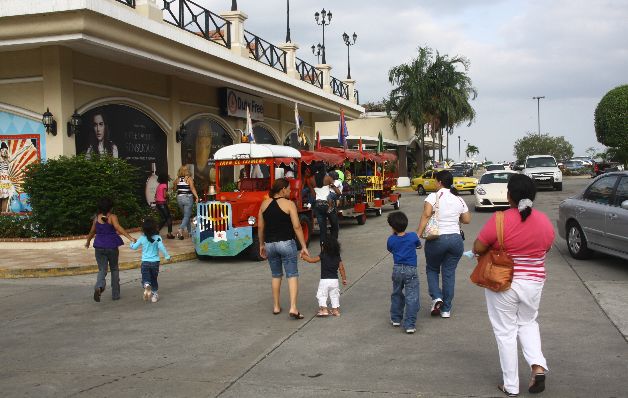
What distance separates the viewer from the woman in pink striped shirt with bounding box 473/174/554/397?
468 centimetres

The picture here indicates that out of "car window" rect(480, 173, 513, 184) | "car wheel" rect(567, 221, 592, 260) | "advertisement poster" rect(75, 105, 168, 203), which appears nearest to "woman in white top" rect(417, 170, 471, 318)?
"car wheel" rect(567, 221, 592, 260)

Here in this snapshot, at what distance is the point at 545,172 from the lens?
107 ft

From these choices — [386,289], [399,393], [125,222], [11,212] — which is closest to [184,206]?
[125,222]

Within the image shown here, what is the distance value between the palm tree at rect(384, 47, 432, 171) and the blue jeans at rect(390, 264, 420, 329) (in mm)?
42553

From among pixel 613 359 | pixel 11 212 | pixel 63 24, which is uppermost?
pixel 63 24

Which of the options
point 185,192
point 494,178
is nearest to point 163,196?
point 185,192

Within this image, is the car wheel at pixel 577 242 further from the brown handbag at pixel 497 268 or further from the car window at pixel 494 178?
the car window at pixel 494 178

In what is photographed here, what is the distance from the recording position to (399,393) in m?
4.79

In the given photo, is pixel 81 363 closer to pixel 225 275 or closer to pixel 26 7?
pixel 225 275

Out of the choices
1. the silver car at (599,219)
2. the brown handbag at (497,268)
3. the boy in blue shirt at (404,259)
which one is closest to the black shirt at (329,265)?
the boy in blue shirt at (404,259)

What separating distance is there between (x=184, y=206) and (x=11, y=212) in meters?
4.26

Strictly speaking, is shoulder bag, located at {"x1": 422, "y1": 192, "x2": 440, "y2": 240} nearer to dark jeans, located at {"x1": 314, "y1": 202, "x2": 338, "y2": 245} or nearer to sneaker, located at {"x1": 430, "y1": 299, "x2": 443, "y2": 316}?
sneaker, located at {"x1": 430, "y1": 299, "x2": 443, "y2": 316}

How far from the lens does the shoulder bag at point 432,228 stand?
7.03 metres

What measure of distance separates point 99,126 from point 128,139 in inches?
52.1
